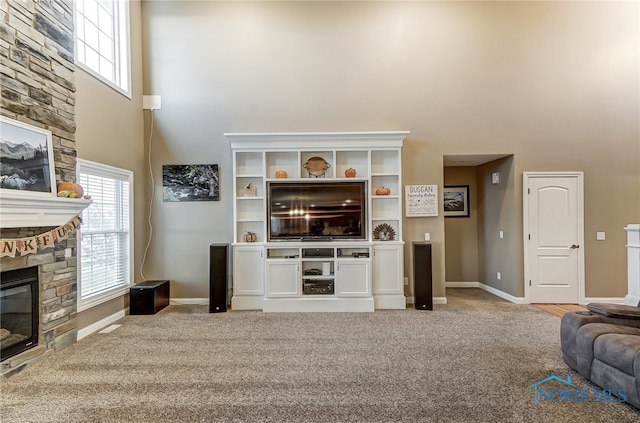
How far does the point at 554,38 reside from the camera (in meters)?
4.82

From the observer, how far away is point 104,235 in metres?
4.14

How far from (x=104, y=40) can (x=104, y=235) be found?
2.81 meters

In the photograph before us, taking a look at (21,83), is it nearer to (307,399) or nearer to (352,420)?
(307,399)

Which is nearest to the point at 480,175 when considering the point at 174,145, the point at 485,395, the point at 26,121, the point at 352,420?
the point at 485,395

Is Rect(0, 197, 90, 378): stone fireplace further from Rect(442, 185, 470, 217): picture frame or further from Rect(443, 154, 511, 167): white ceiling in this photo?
Rect(442, 185, 470, 217): picture frame

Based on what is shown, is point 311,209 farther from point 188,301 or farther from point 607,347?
point 607,347

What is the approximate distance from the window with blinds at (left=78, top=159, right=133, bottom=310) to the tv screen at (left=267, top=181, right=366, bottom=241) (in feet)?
7.06

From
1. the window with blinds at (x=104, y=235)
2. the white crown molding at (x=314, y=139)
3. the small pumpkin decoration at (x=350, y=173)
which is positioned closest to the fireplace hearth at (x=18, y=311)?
the window with blinds at (x=104, y=235)

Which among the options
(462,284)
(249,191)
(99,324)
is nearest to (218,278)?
(249,191)

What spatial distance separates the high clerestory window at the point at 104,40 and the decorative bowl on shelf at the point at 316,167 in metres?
2.97

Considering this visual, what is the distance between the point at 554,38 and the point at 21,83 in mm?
7075

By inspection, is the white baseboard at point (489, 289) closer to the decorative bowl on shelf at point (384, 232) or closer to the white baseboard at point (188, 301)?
the decorative bowl on shelf at point (384, 232)

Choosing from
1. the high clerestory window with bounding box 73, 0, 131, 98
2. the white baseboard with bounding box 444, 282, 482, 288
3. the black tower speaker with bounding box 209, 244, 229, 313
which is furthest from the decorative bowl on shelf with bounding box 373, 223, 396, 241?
the high clerestory window with bounding box 73, 0, 131, 98

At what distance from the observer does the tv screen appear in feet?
15.5
